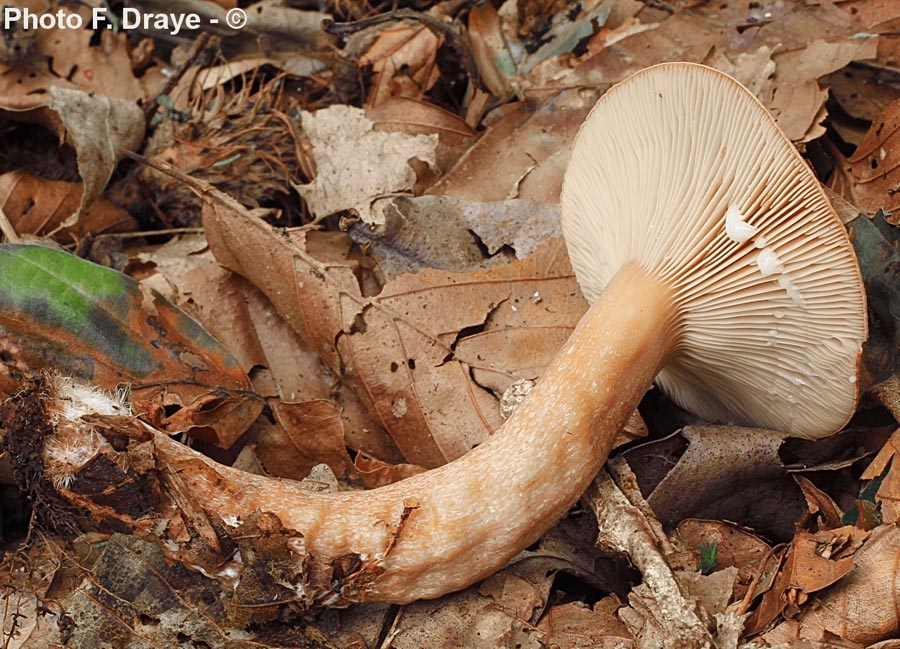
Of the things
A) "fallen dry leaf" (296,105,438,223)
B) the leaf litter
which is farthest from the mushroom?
"fallen dry leaf" (296,105,438,223)

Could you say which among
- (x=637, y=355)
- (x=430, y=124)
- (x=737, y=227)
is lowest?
(x=637, y=355)

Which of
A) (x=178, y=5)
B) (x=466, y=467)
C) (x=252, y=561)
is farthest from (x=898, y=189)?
(x=178, y=5)

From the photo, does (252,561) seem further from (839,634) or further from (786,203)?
(786,203)

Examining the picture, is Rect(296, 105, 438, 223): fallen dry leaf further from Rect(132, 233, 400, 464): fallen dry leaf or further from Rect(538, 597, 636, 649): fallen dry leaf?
Rect(538, 597, 636, 649): fallen dry leaf

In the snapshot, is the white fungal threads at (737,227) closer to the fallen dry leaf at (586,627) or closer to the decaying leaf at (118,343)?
the fallen dry leaf at (586,627)

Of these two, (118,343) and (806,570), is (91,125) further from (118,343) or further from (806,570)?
(806,570)

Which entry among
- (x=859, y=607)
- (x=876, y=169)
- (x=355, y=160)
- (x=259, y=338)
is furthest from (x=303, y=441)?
(x=876, y=169)

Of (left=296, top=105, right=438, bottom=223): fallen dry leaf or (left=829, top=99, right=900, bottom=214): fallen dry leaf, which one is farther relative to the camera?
(left=296, top=105, right=438, bottom=223): fallen dry leaf
